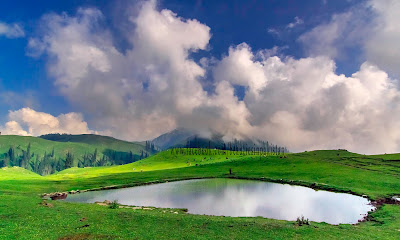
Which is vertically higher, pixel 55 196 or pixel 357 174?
pixel 357 174

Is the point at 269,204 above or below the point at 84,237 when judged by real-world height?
below

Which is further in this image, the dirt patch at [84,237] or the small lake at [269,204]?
the small lake at [269,204]

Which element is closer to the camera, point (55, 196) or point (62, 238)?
point (62, 238)

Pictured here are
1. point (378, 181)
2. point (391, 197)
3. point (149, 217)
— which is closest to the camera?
point (149, 217)

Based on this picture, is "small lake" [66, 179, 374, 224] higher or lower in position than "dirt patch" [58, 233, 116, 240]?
lower

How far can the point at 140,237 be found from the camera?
25.8m

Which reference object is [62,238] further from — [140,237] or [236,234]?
[236,234]

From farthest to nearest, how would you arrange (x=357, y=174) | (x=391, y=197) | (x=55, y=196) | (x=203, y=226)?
(x=357, y=174) < (x=55, y=196) < (x=391, y=197) < (x=203, y=226)

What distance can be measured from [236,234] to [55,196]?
55300mm

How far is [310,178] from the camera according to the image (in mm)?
Answer: 89438

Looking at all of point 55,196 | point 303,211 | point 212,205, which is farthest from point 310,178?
point 55,196

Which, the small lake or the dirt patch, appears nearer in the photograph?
the dirt patch

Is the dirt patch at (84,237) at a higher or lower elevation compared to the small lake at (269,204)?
higher

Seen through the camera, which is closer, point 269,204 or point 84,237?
point 84,237
